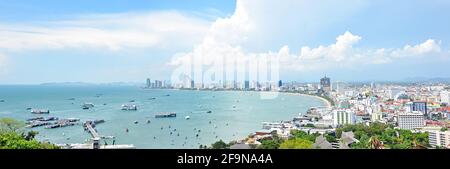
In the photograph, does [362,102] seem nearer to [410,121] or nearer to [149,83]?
[410,121]

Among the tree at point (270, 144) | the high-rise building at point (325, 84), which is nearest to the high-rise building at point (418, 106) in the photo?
the high-rise building at point (325, 84)

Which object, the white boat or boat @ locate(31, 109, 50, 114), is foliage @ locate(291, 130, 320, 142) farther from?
boat @ locate(31, 109, 50, 114)

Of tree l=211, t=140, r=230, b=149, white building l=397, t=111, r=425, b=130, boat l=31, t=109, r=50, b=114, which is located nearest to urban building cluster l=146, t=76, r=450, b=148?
white building l=397, t=111, r=425, b=130

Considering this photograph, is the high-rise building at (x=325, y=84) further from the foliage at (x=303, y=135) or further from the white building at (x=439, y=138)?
the white building at (x=439, y=138)

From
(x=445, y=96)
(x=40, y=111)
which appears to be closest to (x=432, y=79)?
(x=445, y=96)
